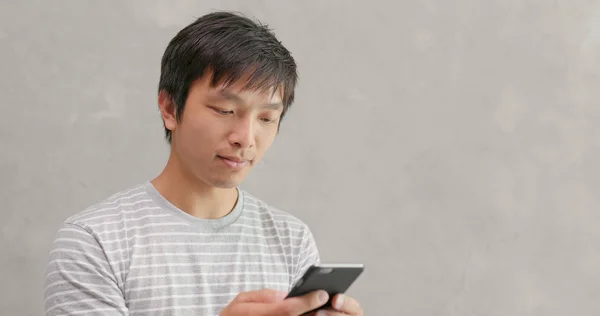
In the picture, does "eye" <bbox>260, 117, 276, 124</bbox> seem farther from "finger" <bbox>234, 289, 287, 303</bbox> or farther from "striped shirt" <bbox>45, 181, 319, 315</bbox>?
"finger" <bbox>234, 289, 287, 303</bbox>

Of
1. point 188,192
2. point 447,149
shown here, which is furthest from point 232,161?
point 447,149

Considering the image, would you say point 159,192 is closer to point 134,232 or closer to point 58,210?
point 134,232

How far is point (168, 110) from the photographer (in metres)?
1.36

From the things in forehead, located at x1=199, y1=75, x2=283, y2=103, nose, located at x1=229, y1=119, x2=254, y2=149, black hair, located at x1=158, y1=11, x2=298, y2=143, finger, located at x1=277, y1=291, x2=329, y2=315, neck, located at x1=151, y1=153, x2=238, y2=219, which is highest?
black hair, located at x1=158, y1=11, x2=298, y2=143

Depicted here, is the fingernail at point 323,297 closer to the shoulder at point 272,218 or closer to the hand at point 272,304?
the hand at point 272,304

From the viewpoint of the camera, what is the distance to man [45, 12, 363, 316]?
125 cm

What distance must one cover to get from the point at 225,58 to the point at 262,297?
0.40 metres

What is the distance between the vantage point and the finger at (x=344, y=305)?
3.64 ft

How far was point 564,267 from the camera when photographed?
80.1 inches

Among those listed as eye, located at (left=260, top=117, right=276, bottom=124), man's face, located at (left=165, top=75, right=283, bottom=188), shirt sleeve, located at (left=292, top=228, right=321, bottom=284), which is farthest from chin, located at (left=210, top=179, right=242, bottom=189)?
shirt sleeve, located at (left=292, top=228, right=321, bottom=284)

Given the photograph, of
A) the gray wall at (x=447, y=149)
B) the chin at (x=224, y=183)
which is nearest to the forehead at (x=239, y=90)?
the chin at (x=224, y=183)

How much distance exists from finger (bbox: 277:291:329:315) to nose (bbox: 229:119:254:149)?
11.9 inches

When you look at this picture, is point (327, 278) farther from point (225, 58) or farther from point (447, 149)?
point (447, 149)

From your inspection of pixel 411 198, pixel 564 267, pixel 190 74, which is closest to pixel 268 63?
pixel 190 74
